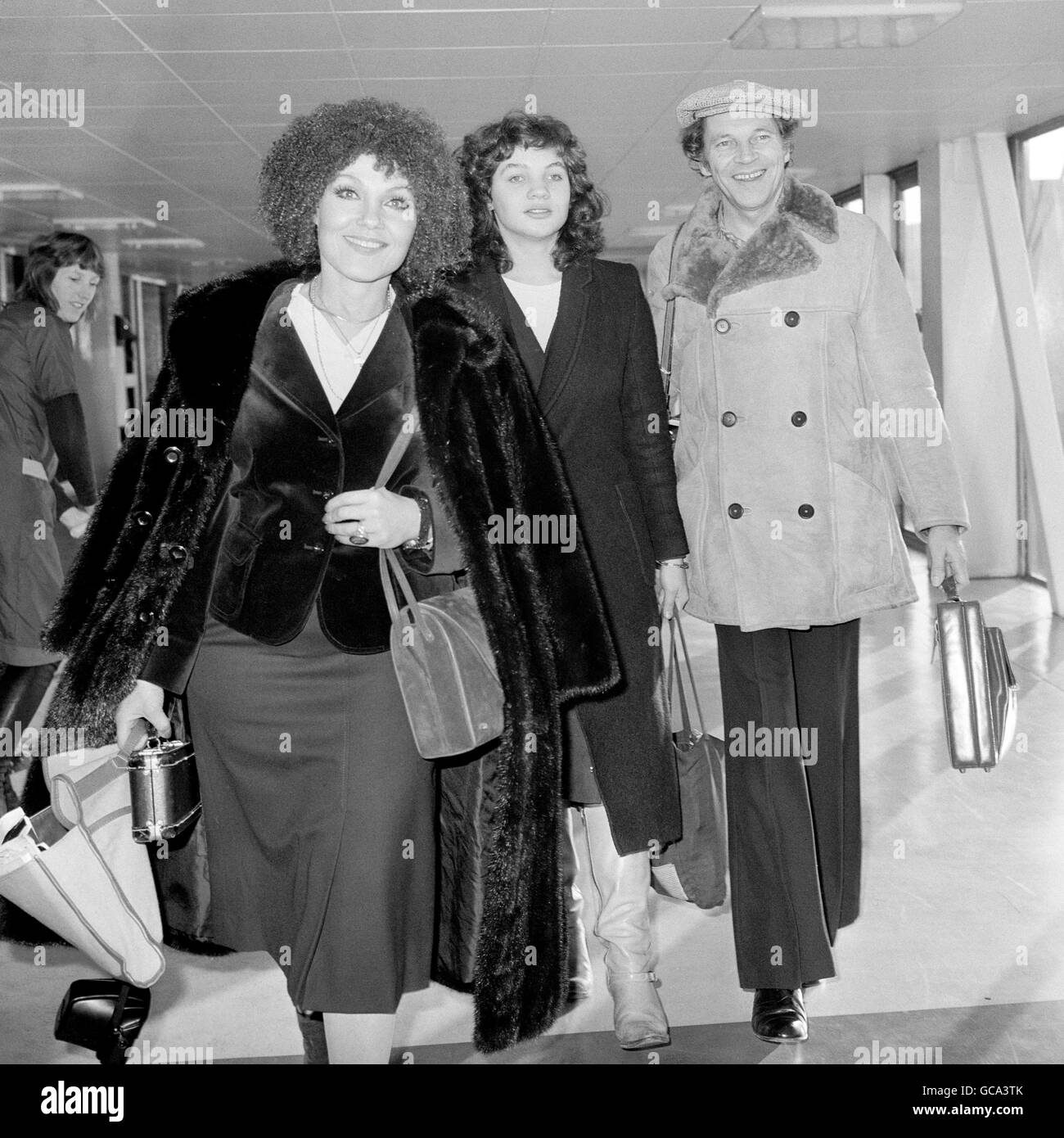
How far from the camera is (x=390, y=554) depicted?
88.5 inches

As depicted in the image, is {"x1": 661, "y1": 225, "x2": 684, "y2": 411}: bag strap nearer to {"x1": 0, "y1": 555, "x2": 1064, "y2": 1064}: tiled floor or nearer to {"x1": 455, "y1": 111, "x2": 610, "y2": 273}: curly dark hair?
{"x1": 455, "y1": 111, "x2": 610, "y2": 273}: curly dark hair

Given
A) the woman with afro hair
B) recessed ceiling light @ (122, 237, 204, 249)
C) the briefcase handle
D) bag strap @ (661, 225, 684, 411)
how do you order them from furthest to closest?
recessed ceiling light @ (122, 237, 204, 249) < bag strap @ (661, 225, 684, 411) < the briefcase handle < the woman with afro hair

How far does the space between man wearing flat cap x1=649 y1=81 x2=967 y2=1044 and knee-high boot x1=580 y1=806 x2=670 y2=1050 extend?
0.19 metres

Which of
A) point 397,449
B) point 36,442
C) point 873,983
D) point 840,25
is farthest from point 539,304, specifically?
point 840,25

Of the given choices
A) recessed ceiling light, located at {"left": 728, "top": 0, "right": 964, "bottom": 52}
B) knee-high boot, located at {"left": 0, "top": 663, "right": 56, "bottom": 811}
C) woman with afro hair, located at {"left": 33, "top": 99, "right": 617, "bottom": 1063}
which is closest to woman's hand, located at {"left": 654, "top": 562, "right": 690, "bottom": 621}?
woman with afro hair, located at {"left": 33, "top": 99, "right": 617, "bottom": 1063}

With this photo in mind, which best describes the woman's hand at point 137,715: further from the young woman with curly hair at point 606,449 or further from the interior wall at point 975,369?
the interior wall at point 975,369

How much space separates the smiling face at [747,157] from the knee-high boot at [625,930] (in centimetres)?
125

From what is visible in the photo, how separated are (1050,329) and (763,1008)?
7.92 m

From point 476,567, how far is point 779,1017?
1.16 m

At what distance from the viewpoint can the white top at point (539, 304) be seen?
9.40 ft

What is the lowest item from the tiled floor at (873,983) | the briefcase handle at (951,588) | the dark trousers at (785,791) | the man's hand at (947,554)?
the tiled floor at (873,983)

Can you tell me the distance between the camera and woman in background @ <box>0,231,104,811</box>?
468 cm

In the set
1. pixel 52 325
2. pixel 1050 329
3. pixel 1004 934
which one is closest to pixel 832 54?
pixel 1050 329

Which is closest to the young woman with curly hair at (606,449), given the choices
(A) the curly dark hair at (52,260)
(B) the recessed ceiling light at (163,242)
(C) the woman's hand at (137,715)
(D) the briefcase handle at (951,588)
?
(D) the briefcase handle at (951,588)
